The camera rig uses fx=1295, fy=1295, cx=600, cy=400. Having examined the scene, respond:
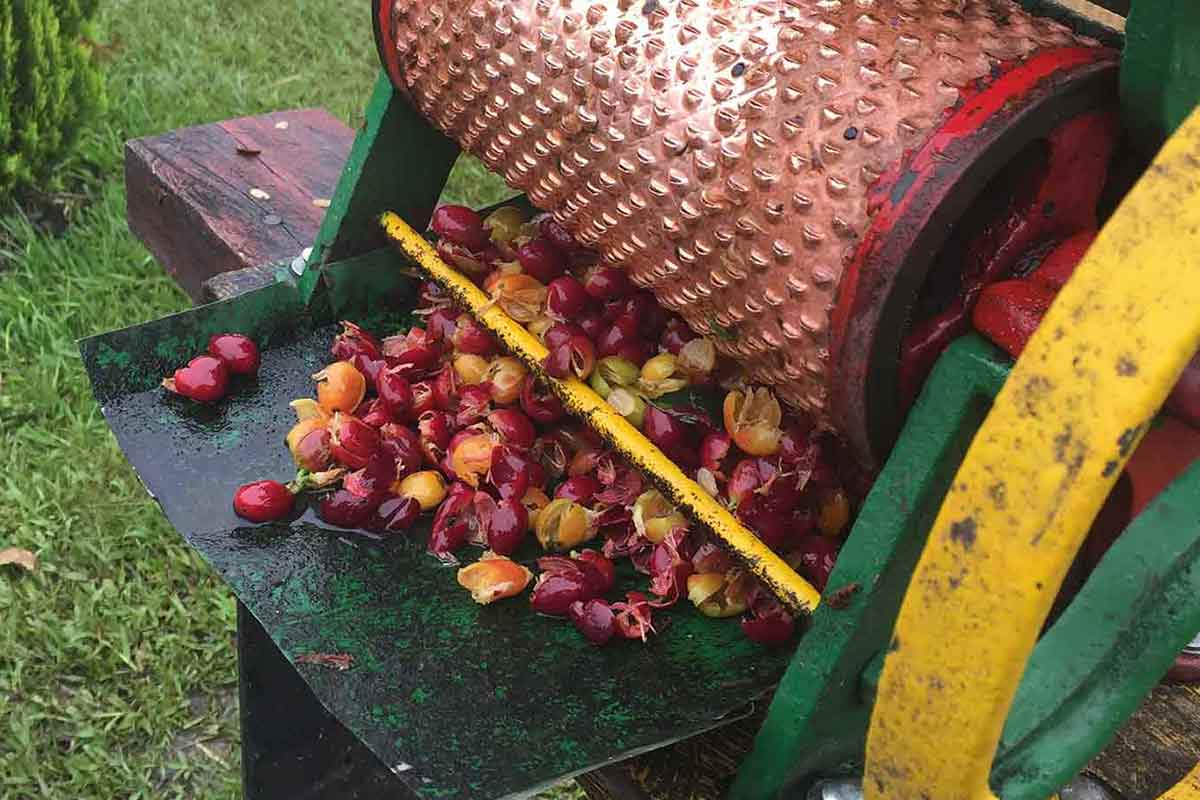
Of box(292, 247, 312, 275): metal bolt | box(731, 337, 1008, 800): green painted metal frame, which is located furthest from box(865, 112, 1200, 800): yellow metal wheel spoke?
box(292, 247, 312, 275): metal bolt

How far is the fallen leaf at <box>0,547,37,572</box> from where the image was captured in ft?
9.39

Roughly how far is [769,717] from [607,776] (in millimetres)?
319

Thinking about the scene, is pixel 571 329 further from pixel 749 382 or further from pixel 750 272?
pixel 750 272

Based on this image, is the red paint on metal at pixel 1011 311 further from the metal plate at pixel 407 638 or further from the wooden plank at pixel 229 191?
the wooden plank at pixel 229 191

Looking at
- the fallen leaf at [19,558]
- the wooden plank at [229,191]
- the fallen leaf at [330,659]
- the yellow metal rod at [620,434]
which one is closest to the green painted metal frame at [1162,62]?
the yellow metal rod at [620,434]

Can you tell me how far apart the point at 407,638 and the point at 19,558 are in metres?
1.63

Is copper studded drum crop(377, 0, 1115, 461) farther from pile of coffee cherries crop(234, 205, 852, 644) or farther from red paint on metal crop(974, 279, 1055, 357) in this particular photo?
pile of coffee cherries crop(234, 205, 852, 644)

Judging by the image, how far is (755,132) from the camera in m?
1.42

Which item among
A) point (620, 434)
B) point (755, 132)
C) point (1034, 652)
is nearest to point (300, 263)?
point (620, 434)

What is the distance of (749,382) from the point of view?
5.94 ft

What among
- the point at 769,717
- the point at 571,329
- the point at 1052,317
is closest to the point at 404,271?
the point at 571,329

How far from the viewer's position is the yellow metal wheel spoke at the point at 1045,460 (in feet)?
2.92

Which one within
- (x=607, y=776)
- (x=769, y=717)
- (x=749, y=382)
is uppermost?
(x=749, y=382)

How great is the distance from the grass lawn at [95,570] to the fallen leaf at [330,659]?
1.24 meters
